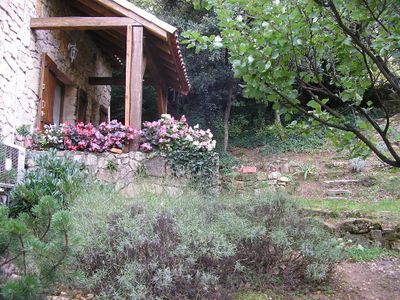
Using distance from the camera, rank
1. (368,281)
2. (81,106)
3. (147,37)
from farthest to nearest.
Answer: (81,106) → (147,37) → (368,281)

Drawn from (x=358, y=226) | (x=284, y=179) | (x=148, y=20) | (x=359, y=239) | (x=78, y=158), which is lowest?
(x=359, y=239)

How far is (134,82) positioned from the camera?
6465mm

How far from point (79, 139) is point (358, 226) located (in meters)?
4.16

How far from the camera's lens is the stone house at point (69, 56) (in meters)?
6.08

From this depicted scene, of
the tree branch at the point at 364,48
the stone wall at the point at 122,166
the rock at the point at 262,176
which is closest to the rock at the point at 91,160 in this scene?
the stone wall at the point at 122,166

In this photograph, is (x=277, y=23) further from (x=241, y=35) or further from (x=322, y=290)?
(x=322, y=290)

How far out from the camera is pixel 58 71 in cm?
807

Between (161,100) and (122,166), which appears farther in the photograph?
(161,100)

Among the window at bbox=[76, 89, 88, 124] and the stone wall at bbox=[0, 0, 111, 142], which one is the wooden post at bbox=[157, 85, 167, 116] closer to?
the window at bbox=[76, 89, 88, 124]

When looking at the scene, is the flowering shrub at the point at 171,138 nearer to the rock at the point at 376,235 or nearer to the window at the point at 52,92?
the window at the point at 52,92

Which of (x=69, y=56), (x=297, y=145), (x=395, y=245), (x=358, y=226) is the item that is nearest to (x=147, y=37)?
(x=69, y=56)

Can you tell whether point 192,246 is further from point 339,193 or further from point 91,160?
point 339,193

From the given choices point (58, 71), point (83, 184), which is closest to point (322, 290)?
point (83, 184)

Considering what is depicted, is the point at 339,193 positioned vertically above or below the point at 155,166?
below
